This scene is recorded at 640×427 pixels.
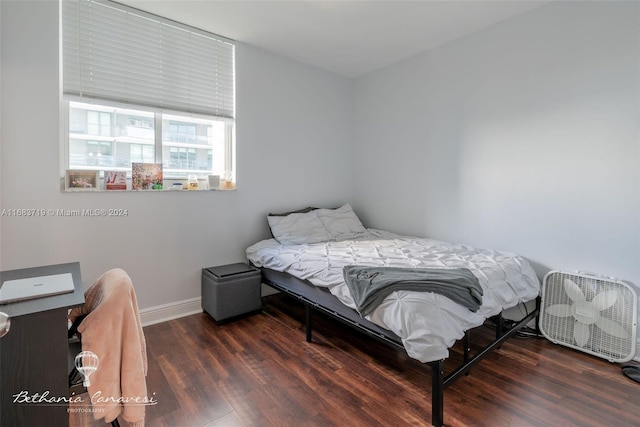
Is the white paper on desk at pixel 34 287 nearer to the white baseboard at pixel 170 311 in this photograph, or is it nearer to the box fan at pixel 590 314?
the white baseboard at pixel 170 311

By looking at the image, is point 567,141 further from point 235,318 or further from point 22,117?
point 22,117

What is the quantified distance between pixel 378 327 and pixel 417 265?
62cm

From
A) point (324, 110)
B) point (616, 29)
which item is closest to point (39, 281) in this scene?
point (324, 110)

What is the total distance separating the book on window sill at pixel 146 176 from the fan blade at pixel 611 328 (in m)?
3.46

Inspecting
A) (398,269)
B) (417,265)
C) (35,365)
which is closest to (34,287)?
(35,365)

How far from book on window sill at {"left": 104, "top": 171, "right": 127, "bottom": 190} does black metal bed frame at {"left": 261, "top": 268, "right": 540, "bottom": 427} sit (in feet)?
4.49

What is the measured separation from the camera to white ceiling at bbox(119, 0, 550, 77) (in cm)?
238

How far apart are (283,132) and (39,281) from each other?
8.22 feet

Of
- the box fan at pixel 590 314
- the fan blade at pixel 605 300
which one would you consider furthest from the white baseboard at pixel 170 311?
the fan blade at pixel 605 300

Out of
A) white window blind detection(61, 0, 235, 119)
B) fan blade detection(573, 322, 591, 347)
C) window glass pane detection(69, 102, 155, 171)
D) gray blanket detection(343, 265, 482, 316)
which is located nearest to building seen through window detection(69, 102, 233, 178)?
window glass pane detection(69, 102, 155, 171)

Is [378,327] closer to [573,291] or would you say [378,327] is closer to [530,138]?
[573,291]

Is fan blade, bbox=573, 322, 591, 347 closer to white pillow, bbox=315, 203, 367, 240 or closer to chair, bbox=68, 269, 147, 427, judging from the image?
white pillow, bbox=315, 203, 367, 240

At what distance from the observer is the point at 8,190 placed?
203cm

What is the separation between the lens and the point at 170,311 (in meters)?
2.71
